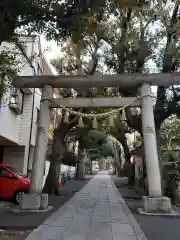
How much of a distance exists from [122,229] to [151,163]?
3483mm

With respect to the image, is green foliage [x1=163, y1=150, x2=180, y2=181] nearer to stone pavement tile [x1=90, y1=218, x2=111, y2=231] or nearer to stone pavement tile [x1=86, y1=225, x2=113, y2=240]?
stone pavement tile [x1=90, y1=218, x2=111, y2=231]

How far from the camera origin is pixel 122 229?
7.14 meters

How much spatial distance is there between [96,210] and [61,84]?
5063 millimetres

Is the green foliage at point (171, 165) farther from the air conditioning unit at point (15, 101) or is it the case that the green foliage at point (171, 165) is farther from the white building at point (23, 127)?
the air conditioning unit at point (15, 101)

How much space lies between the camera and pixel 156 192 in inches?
385

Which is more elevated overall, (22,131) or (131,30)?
(131,30)

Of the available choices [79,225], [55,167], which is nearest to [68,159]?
[55,167]

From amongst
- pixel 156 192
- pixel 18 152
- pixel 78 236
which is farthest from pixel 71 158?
pixel 78 236

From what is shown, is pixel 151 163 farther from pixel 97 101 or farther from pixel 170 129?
pixel 170 129

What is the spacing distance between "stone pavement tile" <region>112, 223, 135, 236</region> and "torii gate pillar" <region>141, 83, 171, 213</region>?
2.21 metres

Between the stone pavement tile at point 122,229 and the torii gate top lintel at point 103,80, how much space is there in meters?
5.47

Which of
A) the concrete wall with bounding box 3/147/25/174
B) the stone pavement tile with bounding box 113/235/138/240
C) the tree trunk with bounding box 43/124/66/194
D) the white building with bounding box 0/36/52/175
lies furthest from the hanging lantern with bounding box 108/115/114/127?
the concrete wall with bounding box 3/147/25/174

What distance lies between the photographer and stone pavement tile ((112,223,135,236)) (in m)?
6.81

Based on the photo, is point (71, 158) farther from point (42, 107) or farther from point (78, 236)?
point (78, 236)
